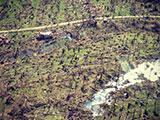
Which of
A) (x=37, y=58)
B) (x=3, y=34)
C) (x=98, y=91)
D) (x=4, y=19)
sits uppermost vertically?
(x=4, y=19)

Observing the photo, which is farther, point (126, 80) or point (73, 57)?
point (73, 57)

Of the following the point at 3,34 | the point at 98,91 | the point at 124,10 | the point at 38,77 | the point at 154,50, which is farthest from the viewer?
the point at 124,10

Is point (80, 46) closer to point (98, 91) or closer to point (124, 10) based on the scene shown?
point (98, 91)

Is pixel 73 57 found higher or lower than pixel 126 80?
higher

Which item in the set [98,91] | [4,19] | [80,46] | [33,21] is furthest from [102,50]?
[4,19]

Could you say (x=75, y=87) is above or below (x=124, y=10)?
below

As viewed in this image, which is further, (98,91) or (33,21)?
(33,21)

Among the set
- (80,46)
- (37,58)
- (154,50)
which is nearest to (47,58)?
(37,58)

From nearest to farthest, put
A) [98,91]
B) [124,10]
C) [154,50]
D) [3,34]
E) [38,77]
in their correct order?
[98,91]
[38,77]
[154,50]
[3,34]
[124,10]
